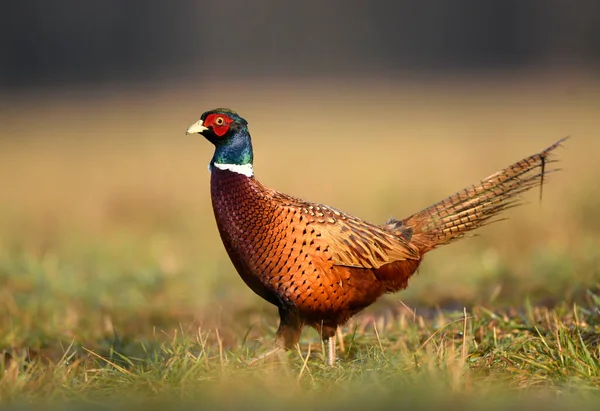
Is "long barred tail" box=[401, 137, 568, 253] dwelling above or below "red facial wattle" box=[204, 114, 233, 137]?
below

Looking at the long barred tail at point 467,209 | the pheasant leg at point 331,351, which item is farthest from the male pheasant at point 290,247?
the long barred tail at point 467,209

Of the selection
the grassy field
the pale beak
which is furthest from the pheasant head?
the grassy field

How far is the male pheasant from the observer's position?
4375mm

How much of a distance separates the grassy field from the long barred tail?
0.16m

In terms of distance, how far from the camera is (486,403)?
3.26 metres

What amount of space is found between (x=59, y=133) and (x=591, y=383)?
13.5 metres

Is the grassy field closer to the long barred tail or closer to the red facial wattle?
the long barred tail

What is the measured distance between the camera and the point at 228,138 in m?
4.54

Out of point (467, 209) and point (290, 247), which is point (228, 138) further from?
point (467, 209)

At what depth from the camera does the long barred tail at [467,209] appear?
509 centimetres

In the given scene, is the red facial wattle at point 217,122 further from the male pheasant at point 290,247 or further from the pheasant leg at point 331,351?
the pheasant leg at point 331,351

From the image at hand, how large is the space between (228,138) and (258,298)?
6.76ft

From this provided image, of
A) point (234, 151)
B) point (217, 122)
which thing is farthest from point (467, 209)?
point (217, 122)

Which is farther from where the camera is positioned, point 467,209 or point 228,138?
point 467,209
